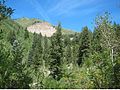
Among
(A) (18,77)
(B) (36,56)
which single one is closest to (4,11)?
(A) (18,77)

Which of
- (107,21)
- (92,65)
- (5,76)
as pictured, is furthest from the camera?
(107,21)

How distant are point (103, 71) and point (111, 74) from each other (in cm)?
41

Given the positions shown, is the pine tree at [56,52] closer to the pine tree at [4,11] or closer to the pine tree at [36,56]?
the pine tree at [36,56]

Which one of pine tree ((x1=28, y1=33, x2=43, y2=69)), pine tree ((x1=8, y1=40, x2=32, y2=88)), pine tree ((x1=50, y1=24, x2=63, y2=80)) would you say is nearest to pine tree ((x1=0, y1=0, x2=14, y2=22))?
pine tree ((x1=8, y1=40, x2=32, y2=88))

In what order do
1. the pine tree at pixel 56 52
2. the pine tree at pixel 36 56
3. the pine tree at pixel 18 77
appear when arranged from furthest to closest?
the pine tree at pixel 36 56
the pine tree at pixel 56 52
the pine tree at pixel 18 77

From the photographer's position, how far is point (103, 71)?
1223cm

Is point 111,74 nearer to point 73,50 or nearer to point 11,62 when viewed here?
point 11,62

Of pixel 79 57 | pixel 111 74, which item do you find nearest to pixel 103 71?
pixel 111 74

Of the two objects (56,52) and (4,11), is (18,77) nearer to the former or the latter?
(4,11)

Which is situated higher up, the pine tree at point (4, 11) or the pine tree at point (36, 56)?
the pine tree at point (36, 56)

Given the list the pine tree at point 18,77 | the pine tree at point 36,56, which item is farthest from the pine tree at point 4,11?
the pine tree at point 36,56

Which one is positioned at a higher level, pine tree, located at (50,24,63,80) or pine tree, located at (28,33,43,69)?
pine tree, located at (28,33,43,69)

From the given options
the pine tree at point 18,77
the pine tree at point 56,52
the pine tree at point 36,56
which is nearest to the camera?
the pine tree at point 18,77

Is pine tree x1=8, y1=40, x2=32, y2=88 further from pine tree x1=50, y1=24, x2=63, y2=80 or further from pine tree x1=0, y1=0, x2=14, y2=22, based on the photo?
pine tree x1=50, y1=24, x2=63, y2=80
